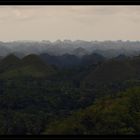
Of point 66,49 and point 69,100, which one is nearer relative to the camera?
point 69,100

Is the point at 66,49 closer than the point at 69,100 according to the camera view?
No

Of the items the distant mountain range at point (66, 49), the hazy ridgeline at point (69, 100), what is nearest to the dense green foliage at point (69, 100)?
the hazy ridgeline at point (69, 100)

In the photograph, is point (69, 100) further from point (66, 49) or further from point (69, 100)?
point (66, 49)

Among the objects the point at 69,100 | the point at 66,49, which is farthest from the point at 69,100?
the point at 66,49

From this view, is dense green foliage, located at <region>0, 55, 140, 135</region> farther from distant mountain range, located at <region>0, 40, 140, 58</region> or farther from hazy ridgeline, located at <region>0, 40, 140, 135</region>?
distant mountain range, located at <region>0, 40, 140, 58</region>

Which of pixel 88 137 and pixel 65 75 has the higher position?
pixel 88 137

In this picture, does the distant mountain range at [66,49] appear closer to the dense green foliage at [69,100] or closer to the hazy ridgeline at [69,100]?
the dense green foliage at [69,100]

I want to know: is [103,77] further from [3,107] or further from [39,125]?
[39,125]

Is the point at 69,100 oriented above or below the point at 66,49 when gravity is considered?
above

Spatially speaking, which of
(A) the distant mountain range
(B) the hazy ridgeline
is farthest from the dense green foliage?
(A) the distant mountain range

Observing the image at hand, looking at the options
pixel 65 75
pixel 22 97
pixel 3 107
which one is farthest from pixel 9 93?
pixel 65 75

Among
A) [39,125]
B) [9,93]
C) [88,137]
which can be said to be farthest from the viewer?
[9,93]
